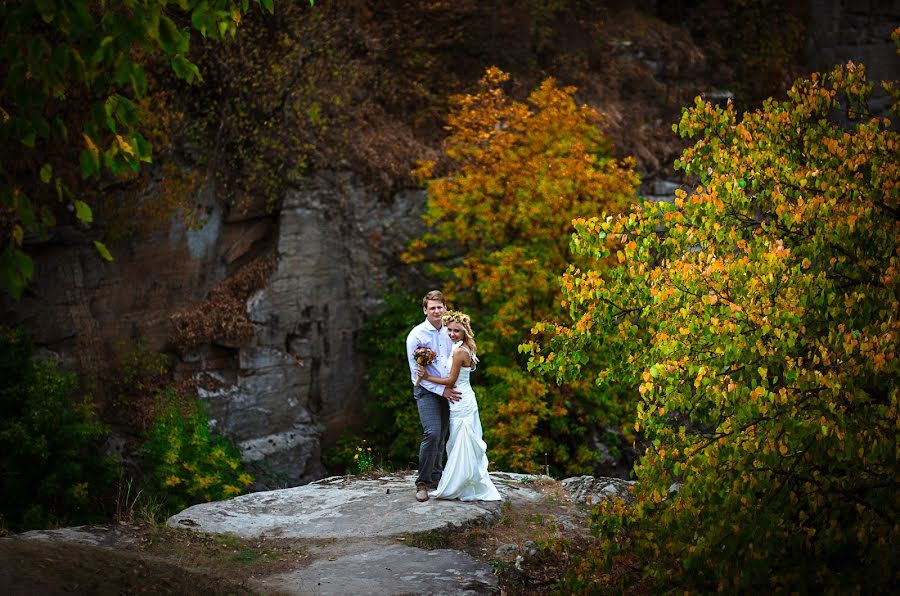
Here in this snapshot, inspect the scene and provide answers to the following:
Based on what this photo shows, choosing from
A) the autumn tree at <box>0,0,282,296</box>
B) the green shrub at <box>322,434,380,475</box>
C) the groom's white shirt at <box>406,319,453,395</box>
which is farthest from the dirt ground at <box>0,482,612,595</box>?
the green shrub at <box>322,434,380,475</box>

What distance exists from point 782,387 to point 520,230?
1466 cm

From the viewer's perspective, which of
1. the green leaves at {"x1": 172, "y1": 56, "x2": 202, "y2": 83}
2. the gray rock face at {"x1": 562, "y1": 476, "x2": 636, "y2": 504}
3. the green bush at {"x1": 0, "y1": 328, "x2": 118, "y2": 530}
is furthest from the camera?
the green bush at {"x1": 0, "y1": 328, "x2": 118, "y2": 530}

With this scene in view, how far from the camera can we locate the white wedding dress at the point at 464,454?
10.9 m

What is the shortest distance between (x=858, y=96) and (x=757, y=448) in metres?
3.38

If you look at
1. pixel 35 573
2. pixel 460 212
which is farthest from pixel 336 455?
pixel 35 573

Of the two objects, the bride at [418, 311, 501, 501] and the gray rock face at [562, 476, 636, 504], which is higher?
the bride at [418, 311, 501, 501]

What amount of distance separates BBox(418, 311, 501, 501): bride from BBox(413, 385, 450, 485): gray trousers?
4.9 inches

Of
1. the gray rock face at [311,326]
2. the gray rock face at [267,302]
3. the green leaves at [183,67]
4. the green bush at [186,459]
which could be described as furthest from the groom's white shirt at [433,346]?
the gray rock face at [311,326]

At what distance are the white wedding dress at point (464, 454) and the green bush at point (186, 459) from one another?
9.10 metres

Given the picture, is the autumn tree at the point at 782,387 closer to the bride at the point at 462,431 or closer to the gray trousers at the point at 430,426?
the bride at the point at 462,431

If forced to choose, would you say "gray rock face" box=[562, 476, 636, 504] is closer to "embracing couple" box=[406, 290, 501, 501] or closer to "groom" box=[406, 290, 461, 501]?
"embracing couple" box=[406, 290, 501, 501]

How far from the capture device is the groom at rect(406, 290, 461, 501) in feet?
35.9

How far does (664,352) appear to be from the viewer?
6.69m

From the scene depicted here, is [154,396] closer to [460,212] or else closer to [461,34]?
[460,212]
